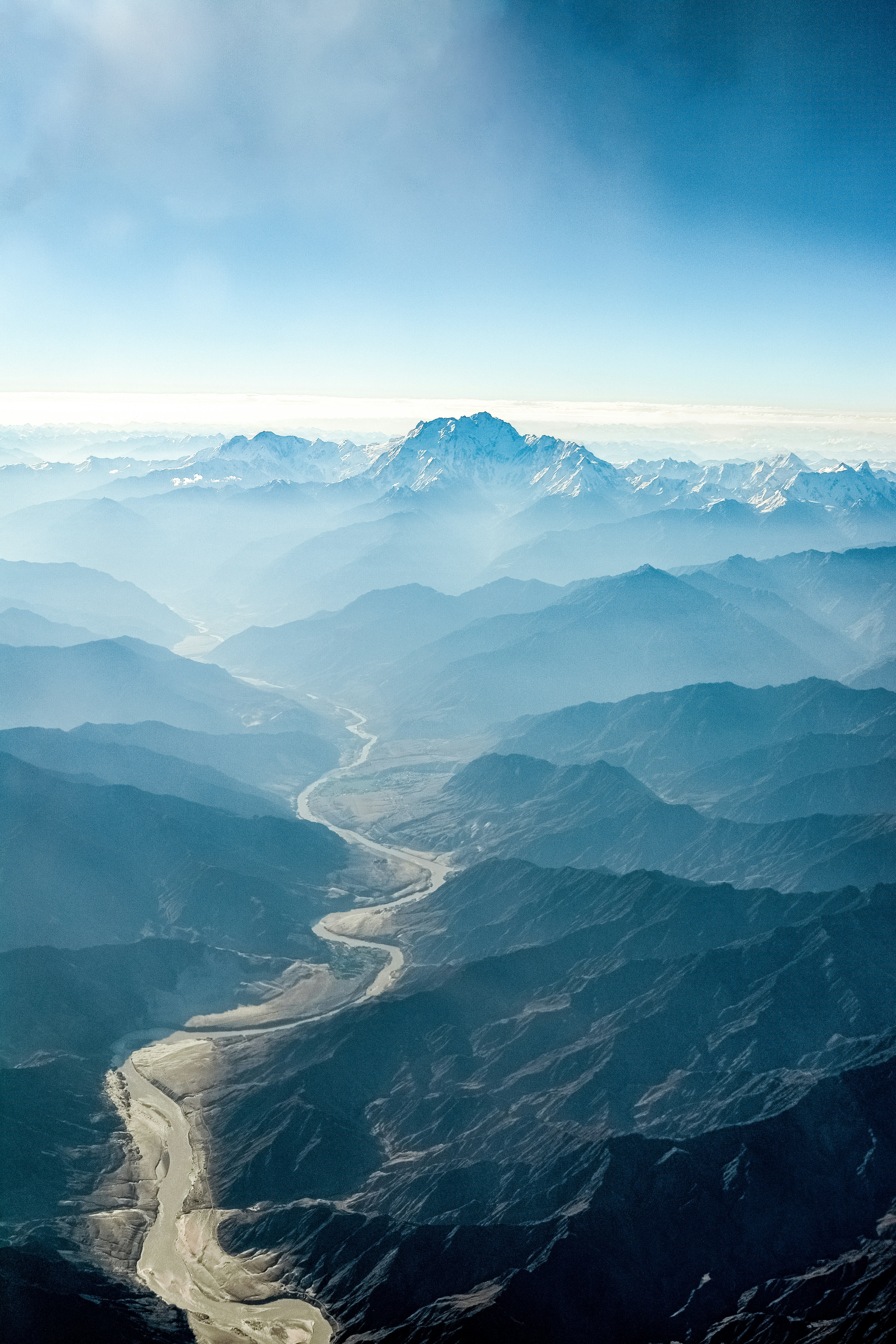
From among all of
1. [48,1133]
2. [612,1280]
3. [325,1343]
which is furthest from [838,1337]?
[48,1133]

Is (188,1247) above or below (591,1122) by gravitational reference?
below

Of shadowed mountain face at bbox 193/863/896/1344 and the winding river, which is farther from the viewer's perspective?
the winding river

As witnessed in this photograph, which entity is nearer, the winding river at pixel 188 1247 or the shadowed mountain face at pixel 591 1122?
the shadowed mountain face at pixel 591 1122

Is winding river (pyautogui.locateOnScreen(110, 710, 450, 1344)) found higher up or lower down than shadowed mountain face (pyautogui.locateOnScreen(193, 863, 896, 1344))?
lower down

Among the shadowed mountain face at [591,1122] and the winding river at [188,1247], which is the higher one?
the shadowed mountain face at [591,1122]
